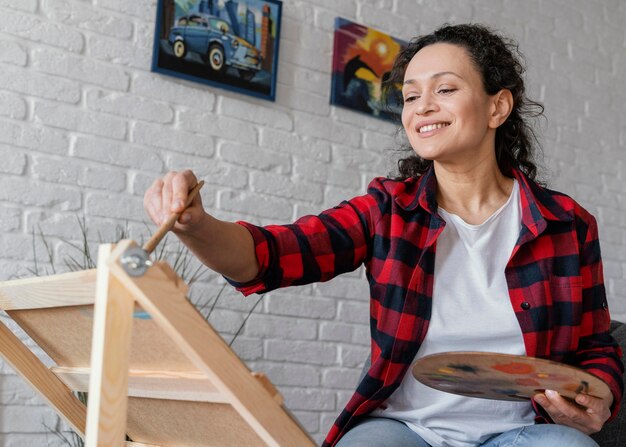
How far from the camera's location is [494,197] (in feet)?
5.90

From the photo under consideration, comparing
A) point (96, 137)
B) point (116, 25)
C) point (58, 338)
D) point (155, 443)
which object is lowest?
point (155, 443)

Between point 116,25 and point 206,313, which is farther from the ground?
point 116,25

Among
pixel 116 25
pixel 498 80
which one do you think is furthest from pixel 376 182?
pixel 116 25

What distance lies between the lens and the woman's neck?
1.76 meters

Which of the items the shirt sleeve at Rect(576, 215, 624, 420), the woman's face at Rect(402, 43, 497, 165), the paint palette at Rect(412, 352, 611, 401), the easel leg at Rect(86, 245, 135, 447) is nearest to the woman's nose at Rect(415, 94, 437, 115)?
the woman's face at Rect(402, 43, 497, 165)

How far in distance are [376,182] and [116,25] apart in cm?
138

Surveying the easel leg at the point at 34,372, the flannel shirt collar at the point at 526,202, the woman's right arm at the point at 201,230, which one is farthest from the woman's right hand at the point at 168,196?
the flannel shirt collar at the point at 526,202

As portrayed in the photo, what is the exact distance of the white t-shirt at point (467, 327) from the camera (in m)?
1.51

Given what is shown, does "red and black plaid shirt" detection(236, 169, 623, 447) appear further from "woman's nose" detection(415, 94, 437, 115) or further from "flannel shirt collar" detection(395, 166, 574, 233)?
"woman's nose" detection(415, 94, 437, 115)

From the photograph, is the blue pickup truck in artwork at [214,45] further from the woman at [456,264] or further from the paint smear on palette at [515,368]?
the paint smear on palette at [515,368]

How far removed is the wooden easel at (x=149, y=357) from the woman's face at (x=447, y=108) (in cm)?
87

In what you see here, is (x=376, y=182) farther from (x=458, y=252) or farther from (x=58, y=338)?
(x=58, y=338)

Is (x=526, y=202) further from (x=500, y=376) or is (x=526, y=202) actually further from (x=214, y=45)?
(x=214, y=45)

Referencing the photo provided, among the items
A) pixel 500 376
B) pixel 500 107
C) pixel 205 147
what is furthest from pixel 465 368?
pixel 205 147
